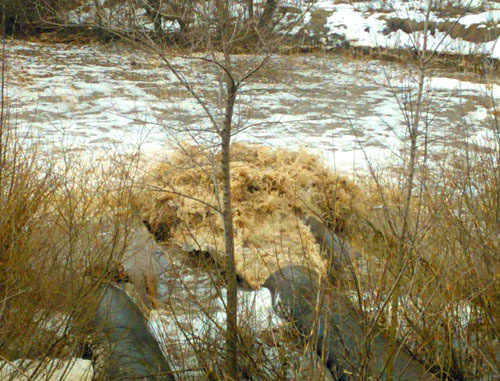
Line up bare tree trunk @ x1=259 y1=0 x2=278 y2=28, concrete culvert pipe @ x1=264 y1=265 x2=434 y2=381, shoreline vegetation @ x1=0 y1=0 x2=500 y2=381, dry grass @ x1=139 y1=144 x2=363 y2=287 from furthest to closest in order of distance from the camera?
dry grass @ x1=139 y1=144 x2=363 y2=287 → bare tree trunk @ x1=259 y1=0 x2=278 y2=28 → concrete culvert pipe @ x1=264 y1=265 x2=434 y2=381 → shoreline vegetation @ x1=0 y1=0 x2=500 y2=381

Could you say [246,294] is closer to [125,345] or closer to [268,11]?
[125,345]

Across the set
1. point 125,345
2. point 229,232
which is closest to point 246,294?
point 229,232

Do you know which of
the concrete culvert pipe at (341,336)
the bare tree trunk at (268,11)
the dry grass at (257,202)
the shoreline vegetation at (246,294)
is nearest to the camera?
the shoreline vegetation at (246,294)

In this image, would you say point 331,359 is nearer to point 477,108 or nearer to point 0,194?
point 0,194

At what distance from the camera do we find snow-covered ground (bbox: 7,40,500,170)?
8.15 metres

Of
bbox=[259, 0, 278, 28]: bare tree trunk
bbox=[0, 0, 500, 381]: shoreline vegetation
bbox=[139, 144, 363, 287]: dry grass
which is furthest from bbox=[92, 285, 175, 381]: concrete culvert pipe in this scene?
bbox=[139, 144, 363, 287]: dry grass

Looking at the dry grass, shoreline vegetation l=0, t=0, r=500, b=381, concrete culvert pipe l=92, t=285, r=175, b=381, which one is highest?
shoreline vegetation l=0, t=0, r=500, b=381

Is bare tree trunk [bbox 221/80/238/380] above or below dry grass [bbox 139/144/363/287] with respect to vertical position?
above

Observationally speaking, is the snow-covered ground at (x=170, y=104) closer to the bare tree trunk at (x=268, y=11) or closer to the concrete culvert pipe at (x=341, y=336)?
the bare tree trunk at (x=268, y=11)

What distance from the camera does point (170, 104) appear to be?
33.3ft

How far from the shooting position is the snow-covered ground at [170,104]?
8.15 meters

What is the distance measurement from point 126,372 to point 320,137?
7011 millimetres

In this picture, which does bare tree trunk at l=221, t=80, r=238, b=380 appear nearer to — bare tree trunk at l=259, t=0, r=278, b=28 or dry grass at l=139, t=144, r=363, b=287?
bare tree trunk at l=259, t=0, r=278, b=28

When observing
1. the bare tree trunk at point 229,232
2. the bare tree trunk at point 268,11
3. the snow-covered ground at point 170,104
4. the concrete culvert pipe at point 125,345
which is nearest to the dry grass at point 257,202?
the snow-covered ground at point 170,104
